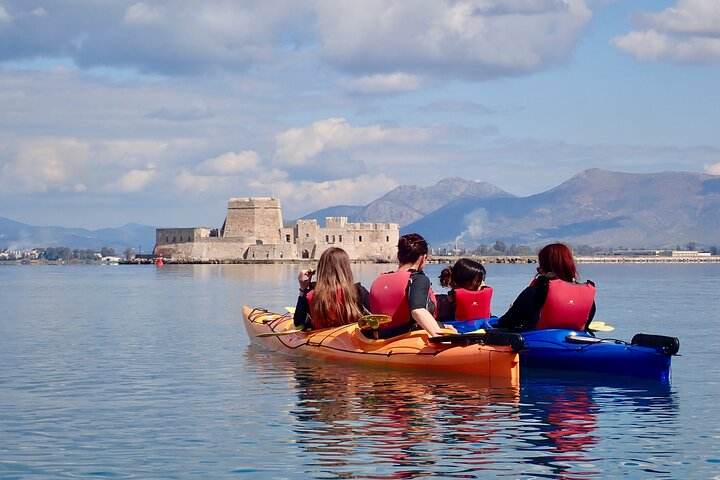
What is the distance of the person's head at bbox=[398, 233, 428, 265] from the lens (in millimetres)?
11469

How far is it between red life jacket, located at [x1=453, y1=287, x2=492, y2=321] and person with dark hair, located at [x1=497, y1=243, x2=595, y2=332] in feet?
3.11

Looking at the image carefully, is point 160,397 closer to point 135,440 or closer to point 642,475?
point 135,440

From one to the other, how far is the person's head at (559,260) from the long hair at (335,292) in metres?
2.21

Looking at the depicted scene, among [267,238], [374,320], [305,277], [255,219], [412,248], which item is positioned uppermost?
[255,219]

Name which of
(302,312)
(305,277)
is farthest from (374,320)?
(302,312)

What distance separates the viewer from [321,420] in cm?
952

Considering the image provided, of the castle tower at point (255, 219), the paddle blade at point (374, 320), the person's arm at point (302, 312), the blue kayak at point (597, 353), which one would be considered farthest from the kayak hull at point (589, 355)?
the castle tower at point (255, 219)

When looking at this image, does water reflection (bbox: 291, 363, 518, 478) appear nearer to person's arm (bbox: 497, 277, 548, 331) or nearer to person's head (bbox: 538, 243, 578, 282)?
person's arm (bbox: 497, 277, 548, 331)

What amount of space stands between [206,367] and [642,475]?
25.6 feet

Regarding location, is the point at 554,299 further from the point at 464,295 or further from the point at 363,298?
the point at 363,298

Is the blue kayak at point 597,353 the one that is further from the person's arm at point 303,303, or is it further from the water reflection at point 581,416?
the person's arm at point 303,303

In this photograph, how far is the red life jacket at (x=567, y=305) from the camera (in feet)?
38.4

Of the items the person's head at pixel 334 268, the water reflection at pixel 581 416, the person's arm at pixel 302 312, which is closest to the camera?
the water reflection at pixel 581 416

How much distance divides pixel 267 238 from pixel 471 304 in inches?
3095
